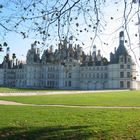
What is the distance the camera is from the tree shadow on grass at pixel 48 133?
909cm

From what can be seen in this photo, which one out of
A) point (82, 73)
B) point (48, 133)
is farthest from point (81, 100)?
point (82, 73)

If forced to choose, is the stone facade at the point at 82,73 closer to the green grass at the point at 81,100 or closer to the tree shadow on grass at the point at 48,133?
the green grass at the point at 81,100

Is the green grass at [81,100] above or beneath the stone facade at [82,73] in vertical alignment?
beneath

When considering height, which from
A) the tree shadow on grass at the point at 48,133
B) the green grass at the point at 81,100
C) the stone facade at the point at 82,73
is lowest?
the tree shadow on grass at the point at 48,133

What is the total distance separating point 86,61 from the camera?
3932 inches

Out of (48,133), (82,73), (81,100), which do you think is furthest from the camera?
(82,73)

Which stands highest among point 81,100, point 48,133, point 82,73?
point 82,73

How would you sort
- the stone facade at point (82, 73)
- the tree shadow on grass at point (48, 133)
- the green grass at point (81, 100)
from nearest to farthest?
the tree shadow on grass at point (48, 133), the green grass at point (81, 100), the stone facade at point (82, 73)

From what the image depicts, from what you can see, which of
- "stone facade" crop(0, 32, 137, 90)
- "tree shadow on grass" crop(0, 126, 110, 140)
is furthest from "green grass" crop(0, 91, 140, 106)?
"stone facade" crop(0, 32, 137, 90)

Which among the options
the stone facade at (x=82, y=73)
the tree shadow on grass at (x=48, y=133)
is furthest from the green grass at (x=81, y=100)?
the stone facade at (x=82, y=73)

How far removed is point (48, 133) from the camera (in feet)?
31.7

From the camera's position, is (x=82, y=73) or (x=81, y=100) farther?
(x=82, y=73)

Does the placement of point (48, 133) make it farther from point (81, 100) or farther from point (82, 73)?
point (82, 73)

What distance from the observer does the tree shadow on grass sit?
9.09 meters
